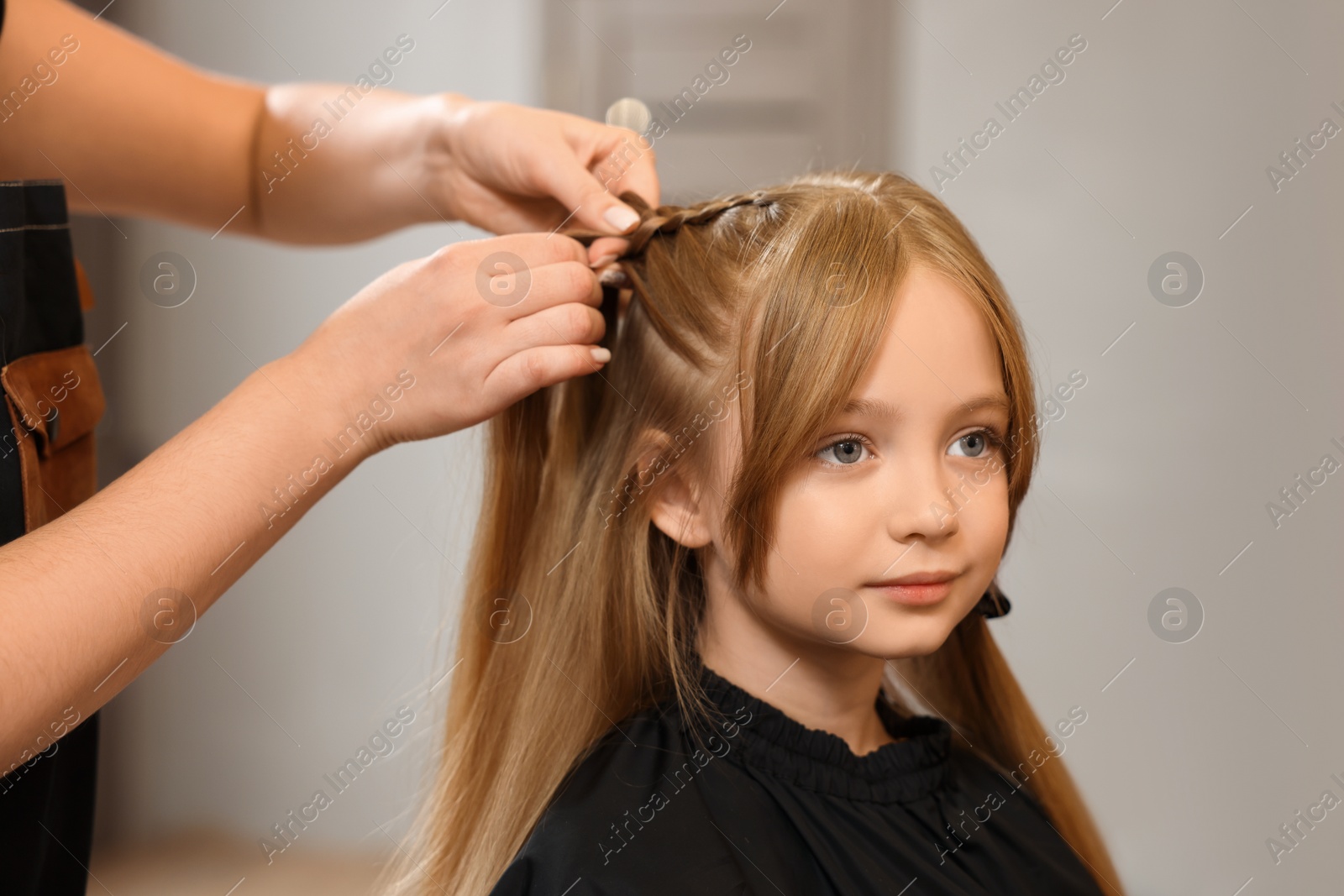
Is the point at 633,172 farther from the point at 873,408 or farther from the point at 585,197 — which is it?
the point at 873,408

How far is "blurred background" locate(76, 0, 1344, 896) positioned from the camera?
131 cm

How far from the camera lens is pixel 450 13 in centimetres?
202

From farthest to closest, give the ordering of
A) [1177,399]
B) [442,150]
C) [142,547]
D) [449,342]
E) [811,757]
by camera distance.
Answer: [1177,399] → [442,150] → [811,757] → [449,342] → [142,547]

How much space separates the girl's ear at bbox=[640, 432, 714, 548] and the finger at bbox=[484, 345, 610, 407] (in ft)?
0.49

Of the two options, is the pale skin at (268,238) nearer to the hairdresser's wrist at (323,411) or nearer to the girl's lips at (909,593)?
the hairdresser's wrist at (323,411)

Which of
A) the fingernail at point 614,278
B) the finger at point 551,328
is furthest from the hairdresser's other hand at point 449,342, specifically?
the fingernail at point 614,278

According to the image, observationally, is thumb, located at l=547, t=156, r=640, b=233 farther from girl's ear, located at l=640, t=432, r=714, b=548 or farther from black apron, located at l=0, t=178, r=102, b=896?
black apron, located at l=0, t=178, r=102, b=896

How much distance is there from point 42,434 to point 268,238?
1.36ft

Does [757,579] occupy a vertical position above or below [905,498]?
below

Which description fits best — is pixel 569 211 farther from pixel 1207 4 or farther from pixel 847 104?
pixel 847 104

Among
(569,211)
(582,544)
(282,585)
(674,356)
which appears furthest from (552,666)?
(282,585)

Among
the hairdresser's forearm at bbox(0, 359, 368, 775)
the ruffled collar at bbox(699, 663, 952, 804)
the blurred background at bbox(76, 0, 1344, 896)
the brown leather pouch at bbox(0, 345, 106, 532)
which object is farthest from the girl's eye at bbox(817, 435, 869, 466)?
the brown leather pouch at bbox(0, 345, 106, 532)

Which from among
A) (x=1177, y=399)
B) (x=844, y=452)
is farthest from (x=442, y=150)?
(x=1177, y=399)

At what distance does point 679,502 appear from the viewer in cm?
89
